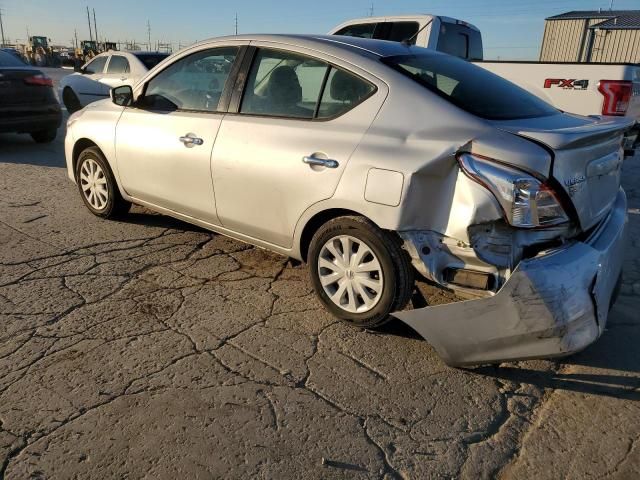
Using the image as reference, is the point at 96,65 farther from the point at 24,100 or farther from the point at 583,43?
the point at 583,43

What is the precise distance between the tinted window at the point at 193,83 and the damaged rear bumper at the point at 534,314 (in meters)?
2.28

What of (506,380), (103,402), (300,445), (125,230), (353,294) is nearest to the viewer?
(300,445)

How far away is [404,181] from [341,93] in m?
0.81

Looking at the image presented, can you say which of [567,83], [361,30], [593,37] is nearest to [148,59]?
[361,30]

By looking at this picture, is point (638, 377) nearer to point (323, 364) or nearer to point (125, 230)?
point (323, 364)

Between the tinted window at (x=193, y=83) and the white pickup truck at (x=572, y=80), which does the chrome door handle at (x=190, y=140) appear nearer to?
the tinted window at (x=193, y=83)

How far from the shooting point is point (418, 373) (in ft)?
9.72

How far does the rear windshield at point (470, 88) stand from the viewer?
123 inches

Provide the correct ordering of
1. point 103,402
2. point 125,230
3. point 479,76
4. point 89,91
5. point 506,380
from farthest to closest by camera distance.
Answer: point 89,91 < point 125,230 < point 479,76 < point 506,380 < point 103,402

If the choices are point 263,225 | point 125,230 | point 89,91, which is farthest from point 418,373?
point 89,91

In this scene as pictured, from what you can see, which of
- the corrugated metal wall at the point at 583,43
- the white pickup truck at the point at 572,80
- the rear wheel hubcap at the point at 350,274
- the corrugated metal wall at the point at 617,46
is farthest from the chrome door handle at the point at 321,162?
the corrugated metal wall at the point at 617,46

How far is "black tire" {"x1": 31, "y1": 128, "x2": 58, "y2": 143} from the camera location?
930 centimetres

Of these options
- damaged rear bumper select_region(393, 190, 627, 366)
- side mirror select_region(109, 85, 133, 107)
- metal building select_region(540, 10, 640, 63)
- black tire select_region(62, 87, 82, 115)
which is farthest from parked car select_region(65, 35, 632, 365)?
metal building select_region(540, 10, 640, 63)

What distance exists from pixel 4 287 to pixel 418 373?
2814 mm
